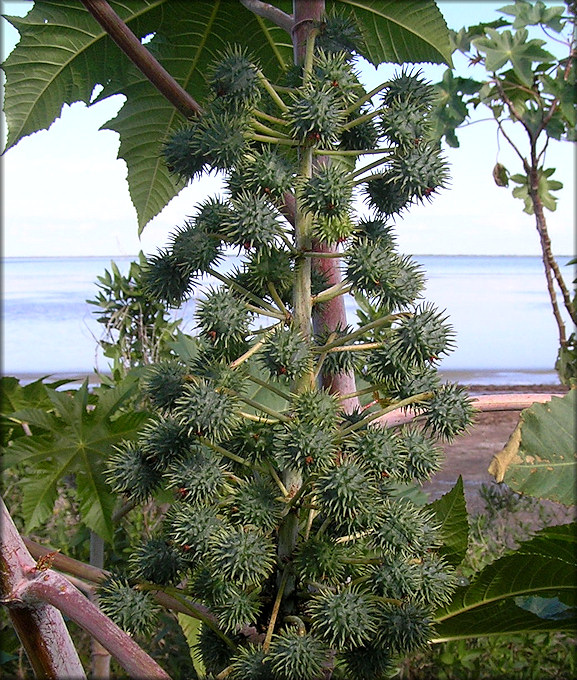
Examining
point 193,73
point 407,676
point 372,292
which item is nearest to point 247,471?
point 372,292

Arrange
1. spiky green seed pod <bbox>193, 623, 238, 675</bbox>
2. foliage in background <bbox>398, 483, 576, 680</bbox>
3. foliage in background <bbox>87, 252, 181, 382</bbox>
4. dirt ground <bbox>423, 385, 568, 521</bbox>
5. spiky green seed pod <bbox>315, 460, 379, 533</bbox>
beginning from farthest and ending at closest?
dirt ground <bbox>423, 385, 568, 521</bbox>
foliage in background <bbox>87, 252, 181, 382</bbox>
foliage in background <bbox>398, 483, 576, 680</bbox>
spiky green seed pod <bbox>193, 623, 238, 675</bbox>
spiky green seed pod <bbox>315, 460, 379, 533</bbox>

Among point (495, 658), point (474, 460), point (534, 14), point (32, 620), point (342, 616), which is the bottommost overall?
point (495, 658)

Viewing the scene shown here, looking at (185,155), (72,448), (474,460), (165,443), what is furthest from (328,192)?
(474,460)

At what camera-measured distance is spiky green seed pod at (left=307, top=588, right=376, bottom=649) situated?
582mm

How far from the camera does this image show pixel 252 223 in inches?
23.8

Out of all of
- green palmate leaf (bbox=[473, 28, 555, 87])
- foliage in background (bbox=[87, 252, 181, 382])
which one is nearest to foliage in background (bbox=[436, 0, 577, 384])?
green palmate leaf (bbox=[473, 28, 555, 87])

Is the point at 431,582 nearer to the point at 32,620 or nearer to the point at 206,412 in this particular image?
the point at 206,412

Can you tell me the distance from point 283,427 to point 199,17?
0.84 meters

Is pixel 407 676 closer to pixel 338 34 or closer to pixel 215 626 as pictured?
pixel 215 626

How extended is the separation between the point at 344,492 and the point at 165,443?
151 mm

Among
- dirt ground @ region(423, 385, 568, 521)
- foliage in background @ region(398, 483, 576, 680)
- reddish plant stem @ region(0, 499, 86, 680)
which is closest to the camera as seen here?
reddish plant stem @ region(0, 499, 86, 680)

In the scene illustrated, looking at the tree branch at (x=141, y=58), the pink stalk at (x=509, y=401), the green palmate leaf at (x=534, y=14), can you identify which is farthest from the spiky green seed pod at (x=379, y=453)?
the green palmate leaf at (x=534, y=14)

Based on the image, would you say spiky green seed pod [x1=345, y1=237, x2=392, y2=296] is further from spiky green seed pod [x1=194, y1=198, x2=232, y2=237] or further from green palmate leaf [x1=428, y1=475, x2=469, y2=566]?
green palmate leaf [x1=428, y1=475, x2=469, y2=566]

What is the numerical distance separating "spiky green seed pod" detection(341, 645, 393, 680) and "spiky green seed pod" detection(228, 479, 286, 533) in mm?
129
